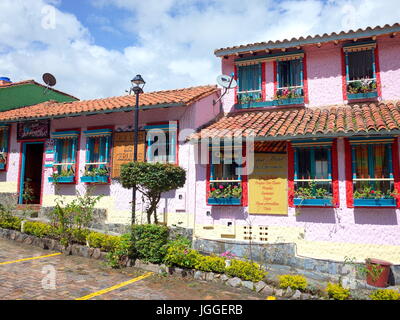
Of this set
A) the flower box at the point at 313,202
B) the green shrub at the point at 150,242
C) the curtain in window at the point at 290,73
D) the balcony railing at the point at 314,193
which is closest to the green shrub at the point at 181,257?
the green shrub at the point at 150,242

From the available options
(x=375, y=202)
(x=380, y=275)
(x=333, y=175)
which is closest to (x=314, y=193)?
(x=333, y=175)

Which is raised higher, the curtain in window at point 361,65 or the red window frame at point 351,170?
the curtain in window at point 361,65

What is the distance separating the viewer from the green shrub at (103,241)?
964cm

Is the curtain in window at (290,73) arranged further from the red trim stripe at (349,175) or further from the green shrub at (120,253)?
the green shrub at (120,253)

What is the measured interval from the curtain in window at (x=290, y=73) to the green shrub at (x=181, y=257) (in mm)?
7249

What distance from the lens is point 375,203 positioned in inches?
351

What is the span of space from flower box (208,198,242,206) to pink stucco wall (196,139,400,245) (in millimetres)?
249

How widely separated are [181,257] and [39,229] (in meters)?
5.57

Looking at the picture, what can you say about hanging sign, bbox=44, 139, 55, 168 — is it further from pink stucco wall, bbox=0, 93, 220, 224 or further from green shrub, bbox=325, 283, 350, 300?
green shrub, bbox=325, 283, 350, 300

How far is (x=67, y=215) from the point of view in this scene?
10664 millimetres

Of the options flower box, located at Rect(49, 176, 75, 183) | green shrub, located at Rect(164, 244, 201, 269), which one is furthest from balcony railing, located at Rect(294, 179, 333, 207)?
flower box, located at Rect(49, 176, 75, 183)

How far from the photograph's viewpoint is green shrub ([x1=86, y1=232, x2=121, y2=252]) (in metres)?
9.64

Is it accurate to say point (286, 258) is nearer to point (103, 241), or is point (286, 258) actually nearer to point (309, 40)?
point (103, 241)
